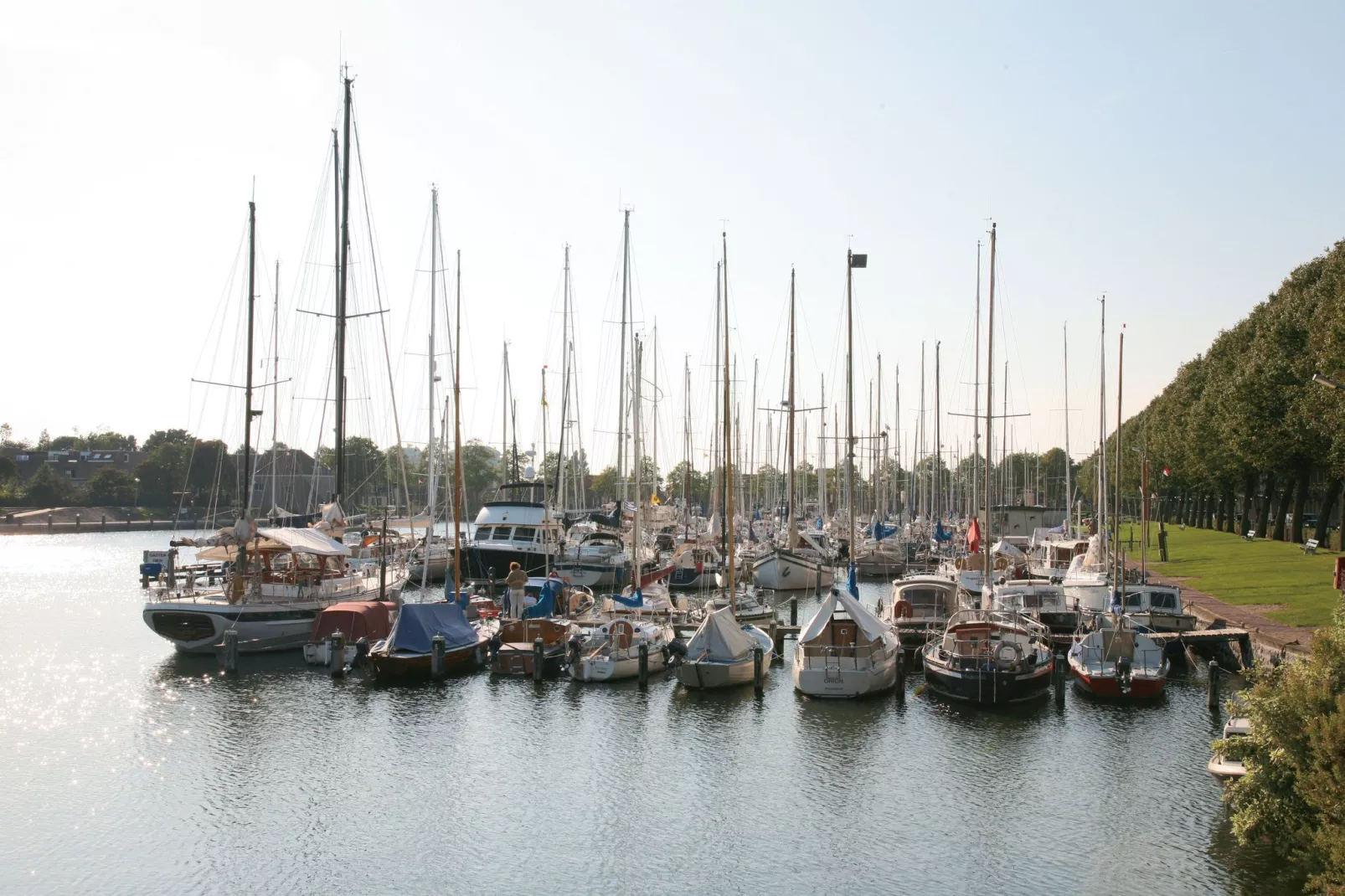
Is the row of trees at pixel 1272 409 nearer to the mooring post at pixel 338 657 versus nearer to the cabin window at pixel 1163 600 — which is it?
the cabin window at pixel 1163 600

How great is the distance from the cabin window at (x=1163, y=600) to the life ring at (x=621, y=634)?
19456mm

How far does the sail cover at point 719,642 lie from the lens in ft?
116

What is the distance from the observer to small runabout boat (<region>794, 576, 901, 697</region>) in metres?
33.7

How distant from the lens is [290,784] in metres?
26.1

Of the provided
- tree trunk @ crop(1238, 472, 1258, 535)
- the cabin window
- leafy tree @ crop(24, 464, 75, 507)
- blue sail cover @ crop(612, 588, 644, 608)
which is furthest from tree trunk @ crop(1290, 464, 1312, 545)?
leafy tree @ crop(24, 464, 75, 507)

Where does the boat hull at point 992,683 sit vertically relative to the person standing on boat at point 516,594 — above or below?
below

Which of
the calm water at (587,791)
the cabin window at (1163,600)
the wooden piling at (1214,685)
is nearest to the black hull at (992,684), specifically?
the calm water at (587,791)

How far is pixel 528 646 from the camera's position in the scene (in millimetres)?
38625

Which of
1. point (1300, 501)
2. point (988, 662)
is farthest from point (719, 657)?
point (1300, 501)

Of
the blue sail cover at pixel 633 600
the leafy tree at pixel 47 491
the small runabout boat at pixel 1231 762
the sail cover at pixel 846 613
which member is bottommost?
the small runabout boat at pixel 1231 762

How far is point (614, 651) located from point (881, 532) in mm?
49356

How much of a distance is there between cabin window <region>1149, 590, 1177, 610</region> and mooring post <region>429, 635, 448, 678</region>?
1018 inches

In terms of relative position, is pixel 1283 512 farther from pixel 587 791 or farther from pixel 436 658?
pixel 587 791

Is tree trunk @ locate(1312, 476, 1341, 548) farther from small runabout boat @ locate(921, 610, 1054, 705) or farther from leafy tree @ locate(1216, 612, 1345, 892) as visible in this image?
leafy tree @ locate(1216, 612, 1345, 892)
